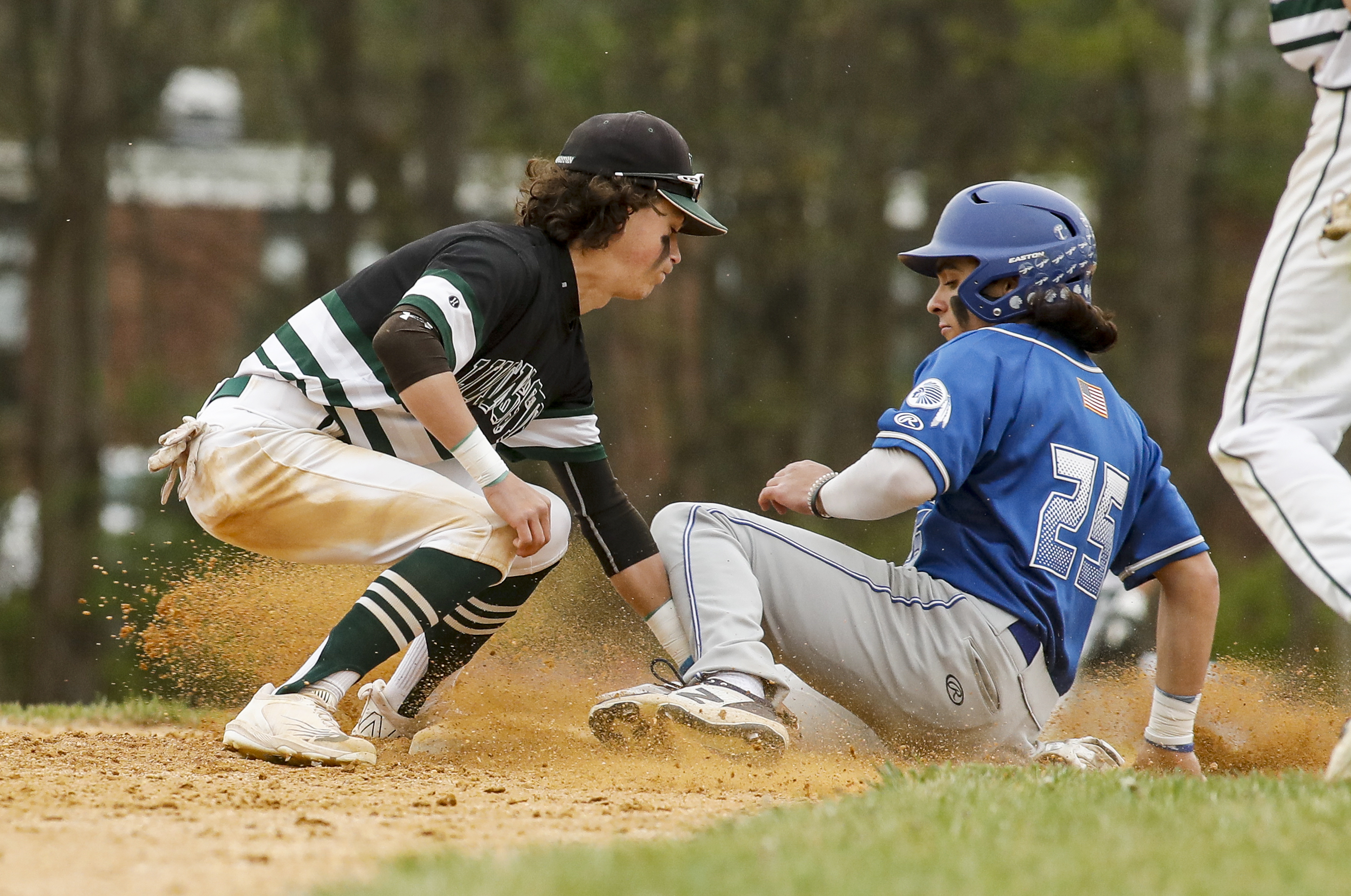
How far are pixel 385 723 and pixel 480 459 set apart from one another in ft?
4.33

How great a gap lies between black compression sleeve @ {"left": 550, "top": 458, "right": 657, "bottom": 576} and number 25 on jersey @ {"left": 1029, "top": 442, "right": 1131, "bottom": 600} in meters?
1.31

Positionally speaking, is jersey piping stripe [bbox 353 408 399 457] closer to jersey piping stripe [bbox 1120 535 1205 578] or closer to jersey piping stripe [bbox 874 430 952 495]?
jersey piping stripe [bbox 874 430 952 495]

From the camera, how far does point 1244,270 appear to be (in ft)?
68.0

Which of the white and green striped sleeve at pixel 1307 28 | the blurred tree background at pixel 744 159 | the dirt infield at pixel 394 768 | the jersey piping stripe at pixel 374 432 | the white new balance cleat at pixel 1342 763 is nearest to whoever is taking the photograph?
the dirt infield at pixel 394 768

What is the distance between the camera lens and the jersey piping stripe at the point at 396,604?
4059 mm

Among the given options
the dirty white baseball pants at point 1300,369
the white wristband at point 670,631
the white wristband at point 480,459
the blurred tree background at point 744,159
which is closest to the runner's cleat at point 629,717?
the white wristband at point 670,631

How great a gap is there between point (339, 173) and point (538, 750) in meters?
13.7

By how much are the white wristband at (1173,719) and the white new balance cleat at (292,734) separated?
241cm

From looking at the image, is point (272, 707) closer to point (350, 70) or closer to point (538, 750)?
point (538, 750)

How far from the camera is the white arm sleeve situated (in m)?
3.90

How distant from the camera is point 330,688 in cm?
409

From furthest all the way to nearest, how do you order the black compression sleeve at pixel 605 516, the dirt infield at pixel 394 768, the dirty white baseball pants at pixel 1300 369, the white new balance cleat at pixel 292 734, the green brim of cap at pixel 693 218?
1. the black compression sleeve at pixel 605 516
2. the green brim of cap at pixel 693 218
3. the white new balance cleat at pixel 292 734
4. the dirty white baseball pants at pixel 1300 369
5. the dirt infield at pixel 394 768

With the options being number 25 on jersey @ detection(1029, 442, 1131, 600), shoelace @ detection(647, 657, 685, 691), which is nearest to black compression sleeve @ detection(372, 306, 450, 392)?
shoelace @ detection(647, 657, 685, 691)

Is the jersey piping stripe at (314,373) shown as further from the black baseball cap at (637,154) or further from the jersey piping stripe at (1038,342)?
the jersey piping stripe at (1038,342)
